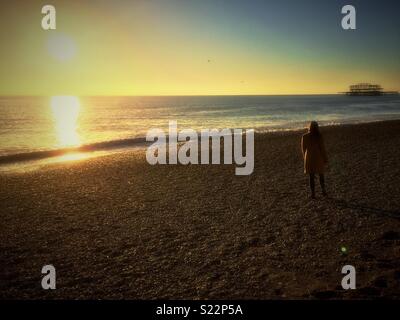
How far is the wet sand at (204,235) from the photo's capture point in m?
5.67

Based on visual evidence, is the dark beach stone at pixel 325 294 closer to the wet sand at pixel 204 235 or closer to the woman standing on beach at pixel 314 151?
the wet sand at pixel 204 235

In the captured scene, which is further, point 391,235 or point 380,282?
point 391,235

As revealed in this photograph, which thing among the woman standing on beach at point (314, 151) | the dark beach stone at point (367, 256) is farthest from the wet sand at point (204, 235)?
the woman standing on beach at point (314, 151)

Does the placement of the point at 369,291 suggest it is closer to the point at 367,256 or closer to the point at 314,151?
the point at 367,256

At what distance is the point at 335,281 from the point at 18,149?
87.2 ft

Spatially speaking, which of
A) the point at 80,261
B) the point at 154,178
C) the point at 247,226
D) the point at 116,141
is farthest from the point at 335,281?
the point at 116,141

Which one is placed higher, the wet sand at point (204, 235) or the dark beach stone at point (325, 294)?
the wet sand at point (204, 235)

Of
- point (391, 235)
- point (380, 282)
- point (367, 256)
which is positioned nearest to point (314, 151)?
point (391, 235)

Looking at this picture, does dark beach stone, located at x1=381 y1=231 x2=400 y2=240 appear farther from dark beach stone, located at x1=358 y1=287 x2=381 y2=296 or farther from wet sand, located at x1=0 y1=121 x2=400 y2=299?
dark beach stone, located at x1=358 y1=287 x2=381 y2=296

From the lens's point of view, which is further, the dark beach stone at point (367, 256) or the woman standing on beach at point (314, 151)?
the woman standing on beach at point (314, 151)

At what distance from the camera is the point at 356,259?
6.23 metres

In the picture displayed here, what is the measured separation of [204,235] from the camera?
7848mm

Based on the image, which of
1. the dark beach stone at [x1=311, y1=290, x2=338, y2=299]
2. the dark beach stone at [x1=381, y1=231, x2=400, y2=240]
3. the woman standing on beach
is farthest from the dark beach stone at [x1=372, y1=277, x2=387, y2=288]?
the woman standing on beach
